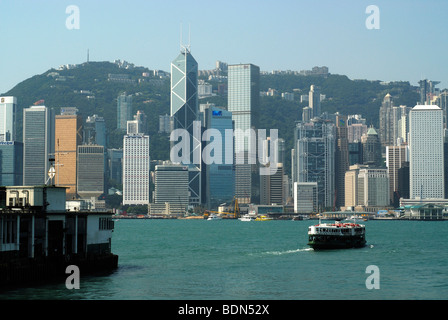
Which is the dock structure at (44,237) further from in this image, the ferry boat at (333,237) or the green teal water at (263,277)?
the ferry boat at (333,237)

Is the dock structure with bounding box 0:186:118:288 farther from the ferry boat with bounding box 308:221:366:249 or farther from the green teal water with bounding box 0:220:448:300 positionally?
the ferry boat with bounding box 308:221:366:249

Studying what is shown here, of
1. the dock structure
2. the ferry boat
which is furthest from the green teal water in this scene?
the ferry boat

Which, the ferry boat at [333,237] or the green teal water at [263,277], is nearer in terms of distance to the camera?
the green teal water at [263,277]

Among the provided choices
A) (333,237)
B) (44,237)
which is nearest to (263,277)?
(44,237)

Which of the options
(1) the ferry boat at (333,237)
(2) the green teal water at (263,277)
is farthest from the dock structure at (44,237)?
(1) the ferry boat at (333,237)
